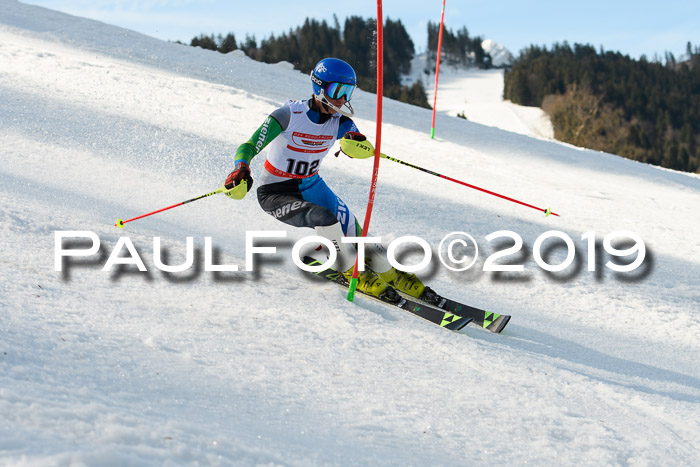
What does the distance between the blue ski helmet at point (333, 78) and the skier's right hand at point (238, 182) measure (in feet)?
2.70

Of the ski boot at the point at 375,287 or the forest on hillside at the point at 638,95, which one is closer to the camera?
the ski boot at the point at 375,287

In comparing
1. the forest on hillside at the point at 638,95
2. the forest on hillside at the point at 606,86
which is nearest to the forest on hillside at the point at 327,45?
the forest on hillside at the point at 606,86

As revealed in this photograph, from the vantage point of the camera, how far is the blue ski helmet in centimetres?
423

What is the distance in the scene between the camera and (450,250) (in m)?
6.29

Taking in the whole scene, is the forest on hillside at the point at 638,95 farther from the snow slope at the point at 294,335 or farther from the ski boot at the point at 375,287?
the ski boot at the point at 375,287

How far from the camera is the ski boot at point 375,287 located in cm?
430

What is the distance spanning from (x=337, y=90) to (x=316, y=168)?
0.68 metres

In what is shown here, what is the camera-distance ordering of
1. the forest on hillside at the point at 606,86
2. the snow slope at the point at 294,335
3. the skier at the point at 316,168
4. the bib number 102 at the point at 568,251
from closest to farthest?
the snow slope at the point at 294,335, the skier at the point at 316,168, the bib number 102 at the point at 568,251, the forest on hillside at the point at 606,86

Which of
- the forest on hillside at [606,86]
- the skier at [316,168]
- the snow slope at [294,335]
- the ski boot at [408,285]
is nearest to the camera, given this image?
the snow slope at [294,335]

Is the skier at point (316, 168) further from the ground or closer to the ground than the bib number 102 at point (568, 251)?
further from the ground

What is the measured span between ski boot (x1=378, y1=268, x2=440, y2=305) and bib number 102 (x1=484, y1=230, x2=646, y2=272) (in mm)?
1652

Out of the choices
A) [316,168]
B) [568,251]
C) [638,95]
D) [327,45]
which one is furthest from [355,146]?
[638,95]

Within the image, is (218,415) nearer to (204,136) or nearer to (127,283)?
(127,283)

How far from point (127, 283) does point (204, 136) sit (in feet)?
19.4
